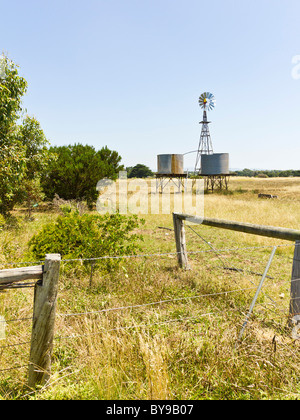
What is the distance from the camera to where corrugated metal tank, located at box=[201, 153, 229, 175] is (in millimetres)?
30969

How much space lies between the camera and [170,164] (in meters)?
29.9

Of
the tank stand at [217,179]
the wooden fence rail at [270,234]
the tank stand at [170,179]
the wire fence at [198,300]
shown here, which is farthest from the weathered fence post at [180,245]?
the tank stand at [217,179]

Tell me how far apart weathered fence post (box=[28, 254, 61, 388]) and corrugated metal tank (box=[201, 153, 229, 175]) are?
3051 centimetres

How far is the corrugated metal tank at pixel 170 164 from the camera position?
98.0ft

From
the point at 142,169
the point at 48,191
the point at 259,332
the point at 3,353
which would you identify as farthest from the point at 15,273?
the point at 142,169

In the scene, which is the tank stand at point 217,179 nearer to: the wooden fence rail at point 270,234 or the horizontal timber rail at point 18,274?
the wooden fence rail at point 270,234

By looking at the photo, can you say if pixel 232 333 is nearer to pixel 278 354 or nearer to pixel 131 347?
pixel 278 354

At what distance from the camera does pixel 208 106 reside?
38.7 meters

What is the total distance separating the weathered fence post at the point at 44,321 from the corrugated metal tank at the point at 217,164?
30.5m

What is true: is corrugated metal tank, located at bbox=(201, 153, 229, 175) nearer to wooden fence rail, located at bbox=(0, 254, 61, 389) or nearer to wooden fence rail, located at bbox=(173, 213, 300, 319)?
wooden fence rail, located at bbox=(173, 213, 300, 319)

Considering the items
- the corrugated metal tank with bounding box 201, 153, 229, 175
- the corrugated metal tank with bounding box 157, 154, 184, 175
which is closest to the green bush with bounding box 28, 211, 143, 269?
the corrugated metal tank with bounding box 157, 154, 184, 175

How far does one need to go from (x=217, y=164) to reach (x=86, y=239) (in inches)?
1114

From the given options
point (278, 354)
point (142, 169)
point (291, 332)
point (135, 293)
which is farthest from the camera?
point (142, 169)
